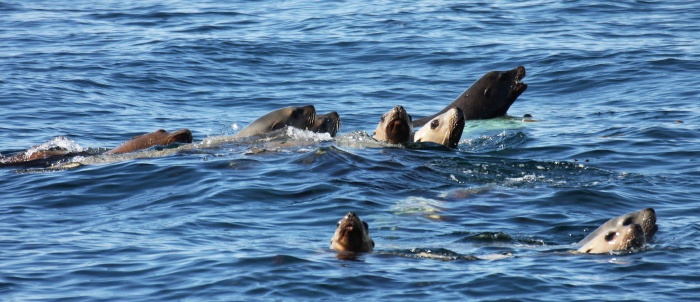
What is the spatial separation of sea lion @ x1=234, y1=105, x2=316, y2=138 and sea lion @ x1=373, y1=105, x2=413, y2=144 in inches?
46.7

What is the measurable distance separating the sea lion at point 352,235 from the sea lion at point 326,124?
19.7ft

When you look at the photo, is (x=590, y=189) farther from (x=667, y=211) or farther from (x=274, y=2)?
(x=274, y=2)

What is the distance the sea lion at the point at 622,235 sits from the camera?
9086mm

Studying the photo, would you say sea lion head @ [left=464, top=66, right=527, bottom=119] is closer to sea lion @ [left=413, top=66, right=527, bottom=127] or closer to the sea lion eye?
sea lion @ [left=413, top=66, right=527, bottom=127]

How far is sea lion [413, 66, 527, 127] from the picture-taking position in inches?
679

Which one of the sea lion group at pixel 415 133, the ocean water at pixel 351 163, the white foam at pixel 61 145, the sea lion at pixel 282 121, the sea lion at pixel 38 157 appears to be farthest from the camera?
the white foam at pixel 61 145

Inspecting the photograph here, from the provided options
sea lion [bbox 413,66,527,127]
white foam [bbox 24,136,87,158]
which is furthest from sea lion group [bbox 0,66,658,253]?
white foam [bbox 24,136,87,158]

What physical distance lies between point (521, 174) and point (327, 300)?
5416mm

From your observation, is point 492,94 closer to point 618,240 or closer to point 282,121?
Answer: point 282,121

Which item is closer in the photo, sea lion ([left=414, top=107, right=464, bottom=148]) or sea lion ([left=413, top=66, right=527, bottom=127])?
sea lion ([left=414, top=107, right=464, bottom=148])

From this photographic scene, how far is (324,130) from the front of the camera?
15.2m

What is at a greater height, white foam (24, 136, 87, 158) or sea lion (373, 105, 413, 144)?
sea lion (373, 105, 413, 144)

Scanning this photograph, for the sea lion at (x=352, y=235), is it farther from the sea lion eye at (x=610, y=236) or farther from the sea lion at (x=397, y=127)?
the sea lion at (x=397, y=127)

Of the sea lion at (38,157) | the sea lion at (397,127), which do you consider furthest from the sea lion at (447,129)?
the sea lion at (38,157)
